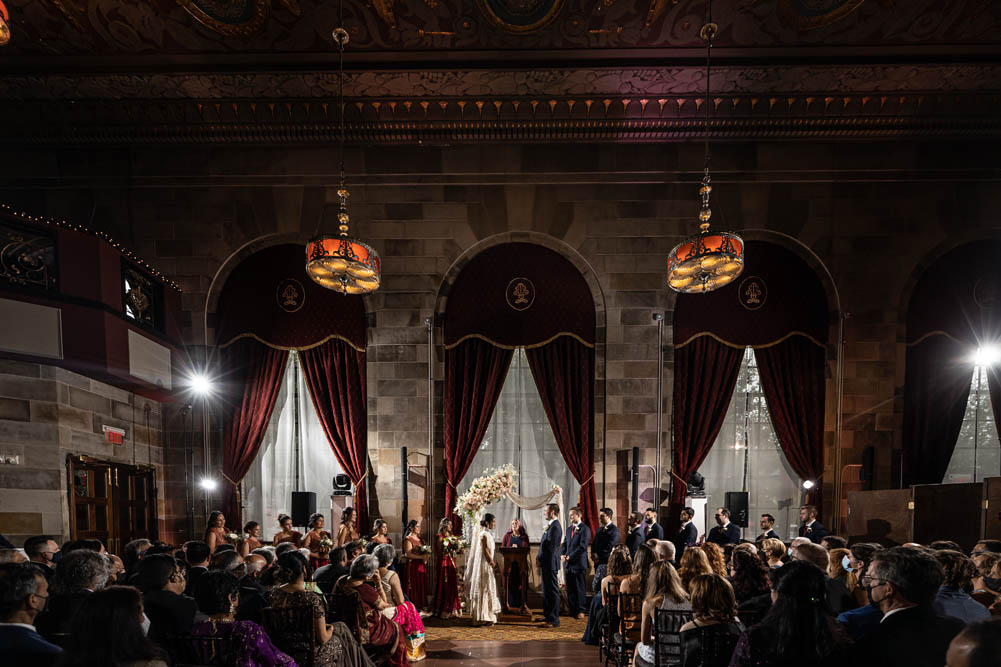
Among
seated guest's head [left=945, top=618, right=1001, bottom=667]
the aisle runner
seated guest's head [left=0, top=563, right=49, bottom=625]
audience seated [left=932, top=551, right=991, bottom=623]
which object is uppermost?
seated guest's head [left=945, top=618, right=1001, bottom=667]

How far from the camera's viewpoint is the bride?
25.3ft

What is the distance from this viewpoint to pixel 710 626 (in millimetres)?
3297

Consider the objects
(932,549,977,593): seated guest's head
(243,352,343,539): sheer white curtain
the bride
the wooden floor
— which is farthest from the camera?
(243,352,343,539): sheer white curtain

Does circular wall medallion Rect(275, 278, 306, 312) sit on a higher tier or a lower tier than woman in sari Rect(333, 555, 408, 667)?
higher

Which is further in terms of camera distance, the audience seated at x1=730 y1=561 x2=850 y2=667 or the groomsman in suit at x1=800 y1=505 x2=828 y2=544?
the groomsman in suit at x1=800 y1=505 x2=828 y2=544

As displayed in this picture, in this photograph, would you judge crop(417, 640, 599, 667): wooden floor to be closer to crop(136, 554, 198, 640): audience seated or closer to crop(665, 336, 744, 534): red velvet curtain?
crop(136, 554, 198, 640): audience seated

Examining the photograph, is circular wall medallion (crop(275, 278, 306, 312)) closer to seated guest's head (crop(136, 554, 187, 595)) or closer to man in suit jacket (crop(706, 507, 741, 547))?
seated guest's head (crop(136, 554, 187, 595))

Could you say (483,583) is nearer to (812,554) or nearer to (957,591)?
(812,554)

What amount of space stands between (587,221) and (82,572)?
25.4 ft

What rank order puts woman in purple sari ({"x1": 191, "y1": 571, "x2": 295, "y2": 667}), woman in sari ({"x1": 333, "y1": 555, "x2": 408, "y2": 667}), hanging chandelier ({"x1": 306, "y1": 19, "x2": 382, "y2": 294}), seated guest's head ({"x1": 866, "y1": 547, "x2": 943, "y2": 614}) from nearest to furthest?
1. seated guest's head ({"x1": 866, "y1": 547, "x2": 943, "y2": 614})
2. woman in purple sari ({"x1": 191, "y1": 571, "x2": 295, "y2": 667})
3. woman in sari ({"x1": 333, "y1": 555, "x2": 408, "y2": 667})
4. hanging chandelier ({"x1": 306, "y1": 19, "x2": 382, "y2": 294})

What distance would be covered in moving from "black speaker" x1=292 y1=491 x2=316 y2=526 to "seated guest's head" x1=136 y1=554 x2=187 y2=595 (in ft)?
17.6

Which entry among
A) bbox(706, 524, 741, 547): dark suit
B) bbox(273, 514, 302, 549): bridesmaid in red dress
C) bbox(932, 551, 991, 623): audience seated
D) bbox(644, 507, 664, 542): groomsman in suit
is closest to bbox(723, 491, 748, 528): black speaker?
bbox(706, 524, 741, 547): dark suit

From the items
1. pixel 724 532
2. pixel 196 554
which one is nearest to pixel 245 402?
pixel 196 554

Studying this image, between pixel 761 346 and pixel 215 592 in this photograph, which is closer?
pixel 215 592
